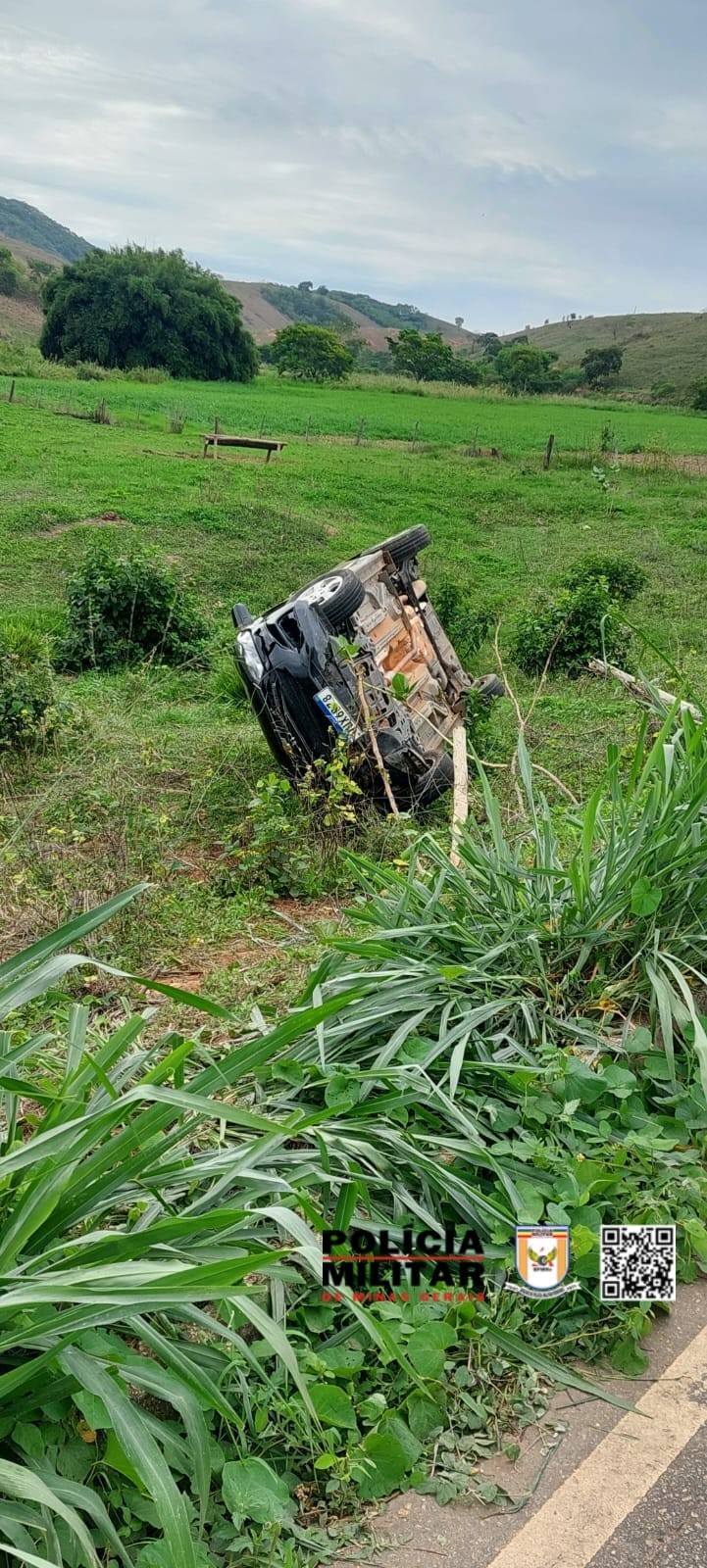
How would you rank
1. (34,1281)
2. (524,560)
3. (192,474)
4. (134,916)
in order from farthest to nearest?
(192,474)
(524,560)
(134,916)
(34,1281)

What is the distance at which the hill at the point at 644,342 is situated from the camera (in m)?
77.0

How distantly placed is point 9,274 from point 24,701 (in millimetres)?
89923

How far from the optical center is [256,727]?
8.25 m

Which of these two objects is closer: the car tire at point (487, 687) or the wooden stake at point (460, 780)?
the wooden stake at point (460, 780)

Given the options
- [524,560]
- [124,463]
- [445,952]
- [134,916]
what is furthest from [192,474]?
[445,952]

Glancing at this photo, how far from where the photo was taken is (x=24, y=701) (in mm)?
7434

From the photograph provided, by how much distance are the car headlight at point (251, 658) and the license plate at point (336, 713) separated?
392 millimetres

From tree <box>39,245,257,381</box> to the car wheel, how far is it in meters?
50.8

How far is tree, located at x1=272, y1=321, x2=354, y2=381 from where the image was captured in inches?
2430

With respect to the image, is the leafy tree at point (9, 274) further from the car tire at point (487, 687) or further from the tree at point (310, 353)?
the car tire at point (487, 687)

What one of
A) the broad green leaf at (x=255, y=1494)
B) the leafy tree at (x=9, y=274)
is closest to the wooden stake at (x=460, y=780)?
the broad green leaf at (x=255, y=1494)

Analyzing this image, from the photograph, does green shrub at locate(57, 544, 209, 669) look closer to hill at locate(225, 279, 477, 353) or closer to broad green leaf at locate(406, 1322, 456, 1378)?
broad green leaf at locate(406, 1322, 456, 1378)

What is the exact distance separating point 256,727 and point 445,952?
Answer: 16.2ft

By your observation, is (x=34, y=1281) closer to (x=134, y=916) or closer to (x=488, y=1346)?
(x=488, y=1346)
